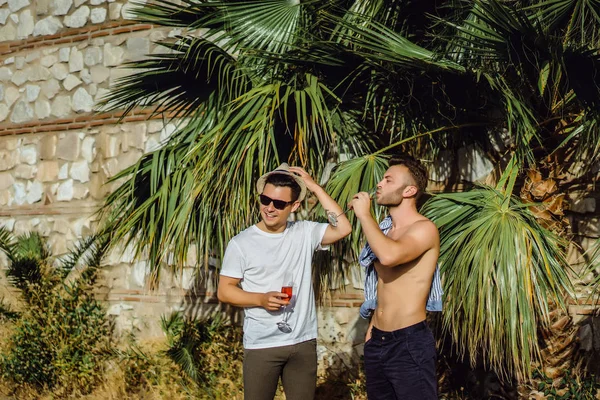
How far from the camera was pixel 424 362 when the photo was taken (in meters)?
4.34

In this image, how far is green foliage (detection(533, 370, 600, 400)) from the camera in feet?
20.5

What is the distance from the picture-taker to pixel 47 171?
10.2 meters

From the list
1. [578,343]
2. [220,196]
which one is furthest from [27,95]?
[578,343]

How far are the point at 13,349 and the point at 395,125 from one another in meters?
4.31

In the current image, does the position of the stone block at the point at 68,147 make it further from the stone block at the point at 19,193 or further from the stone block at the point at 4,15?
the stone block at the point at 4,15

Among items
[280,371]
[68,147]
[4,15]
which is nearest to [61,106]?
[68,147]

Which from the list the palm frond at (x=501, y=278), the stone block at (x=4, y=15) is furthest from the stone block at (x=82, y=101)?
the palm frond at (x=501, y=278)

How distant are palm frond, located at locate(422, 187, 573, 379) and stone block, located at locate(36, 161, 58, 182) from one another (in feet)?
18.8

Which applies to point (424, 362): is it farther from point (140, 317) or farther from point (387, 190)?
point (140, 317)

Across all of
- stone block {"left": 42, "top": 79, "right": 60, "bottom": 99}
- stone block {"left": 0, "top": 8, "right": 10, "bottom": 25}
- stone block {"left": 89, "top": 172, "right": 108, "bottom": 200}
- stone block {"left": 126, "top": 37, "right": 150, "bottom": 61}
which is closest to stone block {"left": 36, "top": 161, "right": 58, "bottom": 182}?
stone block {"left": 89, "top": 172, "right": 108, "bottom": 200}

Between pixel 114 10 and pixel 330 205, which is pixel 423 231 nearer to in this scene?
pixel 330 205

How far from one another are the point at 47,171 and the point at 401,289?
264 inches

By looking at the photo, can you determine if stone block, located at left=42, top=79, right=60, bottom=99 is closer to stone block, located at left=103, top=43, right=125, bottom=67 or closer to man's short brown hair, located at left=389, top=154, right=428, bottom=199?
stone block, located at left=103, top=43, right=125, bottom=67

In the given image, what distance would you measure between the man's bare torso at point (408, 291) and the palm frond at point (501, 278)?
0.99m
